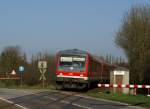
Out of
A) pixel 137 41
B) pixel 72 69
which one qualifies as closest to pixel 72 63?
pixel 72 69

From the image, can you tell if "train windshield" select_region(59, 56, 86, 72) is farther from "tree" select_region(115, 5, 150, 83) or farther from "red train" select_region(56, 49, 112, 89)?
"tree" select_region(115, 5, 150, 83)

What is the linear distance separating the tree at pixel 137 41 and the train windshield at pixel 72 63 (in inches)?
481

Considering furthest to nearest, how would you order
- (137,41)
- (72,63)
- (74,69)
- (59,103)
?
(137,41)
(72,63)
(74,69)
(59,103)

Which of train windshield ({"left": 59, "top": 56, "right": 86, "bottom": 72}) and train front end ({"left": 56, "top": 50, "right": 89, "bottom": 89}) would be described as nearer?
train front end ({"left": 56, "top": 50, "right": 89, "bottom": 89})

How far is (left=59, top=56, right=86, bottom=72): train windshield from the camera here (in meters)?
39.3

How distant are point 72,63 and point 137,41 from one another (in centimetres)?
1300

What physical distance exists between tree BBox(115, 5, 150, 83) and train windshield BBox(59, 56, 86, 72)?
12.2 meters

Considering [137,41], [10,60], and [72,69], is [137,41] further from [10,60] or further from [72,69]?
[10,60]

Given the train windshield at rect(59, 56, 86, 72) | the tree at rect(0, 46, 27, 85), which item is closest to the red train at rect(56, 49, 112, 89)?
the train windshield at rect(59, 56, 86, 72)

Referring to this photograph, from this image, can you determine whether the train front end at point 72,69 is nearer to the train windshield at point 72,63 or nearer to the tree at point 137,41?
the train windshield at point 72,63

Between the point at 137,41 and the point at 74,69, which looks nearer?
the point at 74,69

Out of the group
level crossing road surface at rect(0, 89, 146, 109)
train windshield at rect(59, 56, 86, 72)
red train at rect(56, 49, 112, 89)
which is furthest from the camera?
train windshield at rect(59, 56, 86, 72)

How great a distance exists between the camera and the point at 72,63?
3969 cm

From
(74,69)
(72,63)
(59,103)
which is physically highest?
(72,63)
